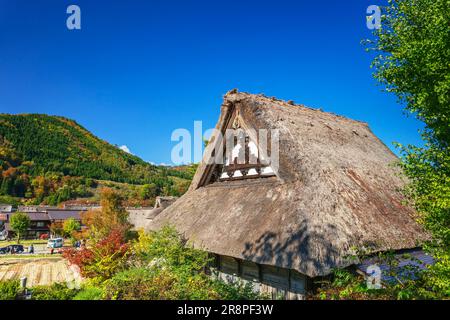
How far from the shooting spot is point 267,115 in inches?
381

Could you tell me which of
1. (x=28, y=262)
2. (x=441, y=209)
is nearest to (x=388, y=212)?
(x=441, y=209)

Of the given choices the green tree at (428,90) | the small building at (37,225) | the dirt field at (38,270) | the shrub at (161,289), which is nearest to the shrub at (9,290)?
the dirt field at (38,270)

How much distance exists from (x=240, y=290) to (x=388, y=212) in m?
4.30

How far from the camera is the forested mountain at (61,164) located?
97.8m

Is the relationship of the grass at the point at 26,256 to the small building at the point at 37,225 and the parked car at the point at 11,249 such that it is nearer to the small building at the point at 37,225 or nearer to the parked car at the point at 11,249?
the parked car at the point at 11,249

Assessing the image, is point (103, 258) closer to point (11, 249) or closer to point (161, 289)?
point (161, 289)

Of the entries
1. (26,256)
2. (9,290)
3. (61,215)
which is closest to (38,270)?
(26,256)

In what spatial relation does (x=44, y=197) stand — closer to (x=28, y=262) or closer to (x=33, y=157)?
(x=33, y=157)

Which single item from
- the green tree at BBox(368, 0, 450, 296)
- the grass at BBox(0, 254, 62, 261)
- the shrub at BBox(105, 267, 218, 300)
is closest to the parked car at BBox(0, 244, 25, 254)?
the grass at BBox(0, 254, 62, 261)

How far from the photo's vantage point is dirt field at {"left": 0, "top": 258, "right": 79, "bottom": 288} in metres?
21.8

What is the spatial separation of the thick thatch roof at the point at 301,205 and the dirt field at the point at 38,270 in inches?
596

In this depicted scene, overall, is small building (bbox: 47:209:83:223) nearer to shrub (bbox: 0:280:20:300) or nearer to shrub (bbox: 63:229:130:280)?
shrub (bbox: 0:280:20:300)

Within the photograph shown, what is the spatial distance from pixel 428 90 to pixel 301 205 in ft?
11.5

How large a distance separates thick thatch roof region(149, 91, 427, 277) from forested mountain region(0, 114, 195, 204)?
61413mm
